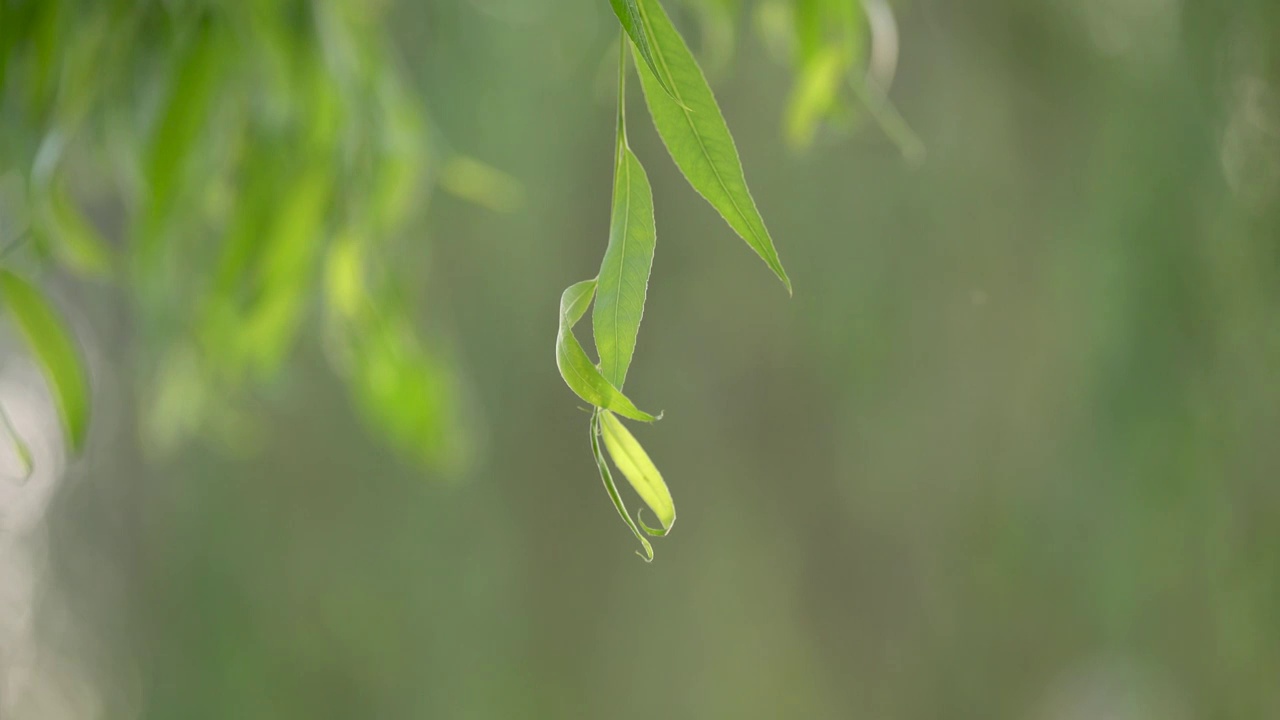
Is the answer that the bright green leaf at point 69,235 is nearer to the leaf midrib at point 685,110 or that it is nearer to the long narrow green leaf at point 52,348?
the long narrow green leaf at point 52,348

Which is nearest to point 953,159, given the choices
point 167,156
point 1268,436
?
point 1268,436

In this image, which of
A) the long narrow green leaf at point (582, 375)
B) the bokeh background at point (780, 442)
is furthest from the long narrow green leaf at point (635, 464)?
the bokeh background at point (780, 442)

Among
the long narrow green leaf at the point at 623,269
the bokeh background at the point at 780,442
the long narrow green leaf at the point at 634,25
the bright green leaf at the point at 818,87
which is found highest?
the long narrow green leaf at the point at 634,25

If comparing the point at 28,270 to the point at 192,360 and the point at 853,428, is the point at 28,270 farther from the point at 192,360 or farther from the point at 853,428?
the point at 853,428

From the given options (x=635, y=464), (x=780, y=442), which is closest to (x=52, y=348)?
(x=635, y=464)

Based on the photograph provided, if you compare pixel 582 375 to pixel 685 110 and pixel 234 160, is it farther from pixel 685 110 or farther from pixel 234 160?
pixel 234 160

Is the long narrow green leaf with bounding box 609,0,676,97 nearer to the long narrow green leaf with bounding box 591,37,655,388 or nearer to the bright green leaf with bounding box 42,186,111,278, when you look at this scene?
the long narrow green leaf with bounding box 591,37,655,388
